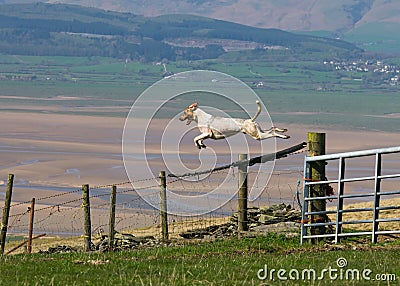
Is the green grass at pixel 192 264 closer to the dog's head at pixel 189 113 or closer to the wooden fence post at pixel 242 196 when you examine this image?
the wooden fence post at pixel 242 196

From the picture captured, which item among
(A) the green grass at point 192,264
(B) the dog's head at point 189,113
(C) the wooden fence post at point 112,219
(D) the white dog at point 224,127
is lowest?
(A) the green grass at point 192,264

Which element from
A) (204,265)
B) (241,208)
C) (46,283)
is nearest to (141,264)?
(204,265)

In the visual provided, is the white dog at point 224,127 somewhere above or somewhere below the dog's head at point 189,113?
below

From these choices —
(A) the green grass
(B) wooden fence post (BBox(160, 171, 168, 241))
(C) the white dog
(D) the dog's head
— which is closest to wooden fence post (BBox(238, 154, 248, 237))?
(B) wooden fence post (BBox(160, 171, 168, 241))

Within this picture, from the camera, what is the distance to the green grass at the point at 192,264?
11761 millimetres

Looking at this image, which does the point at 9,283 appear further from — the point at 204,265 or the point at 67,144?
the point at 67,144

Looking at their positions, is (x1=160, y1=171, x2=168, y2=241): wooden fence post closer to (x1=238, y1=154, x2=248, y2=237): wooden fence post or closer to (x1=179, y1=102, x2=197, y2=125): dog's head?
(x1=238, y1=154, x2=248, y2=237): wooden fence post

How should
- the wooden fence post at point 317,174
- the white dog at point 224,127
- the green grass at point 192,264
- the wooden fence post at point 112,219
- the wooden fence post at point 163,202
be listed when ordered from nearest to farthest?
the green grass at point 192,264 → the white dog at point 224,127 → the wooden fence post at point 317,174 → the wooden fence post at point 112,219 → the wooden fence post at point 163,202

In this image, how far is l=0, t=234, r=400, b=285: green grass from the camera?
11.8 m

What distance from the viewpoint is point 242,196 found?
1831 centimetres

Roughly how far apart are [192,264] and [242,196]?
4950 millimetres

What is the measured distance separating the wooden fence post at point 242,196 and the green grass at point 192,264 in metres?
1.53

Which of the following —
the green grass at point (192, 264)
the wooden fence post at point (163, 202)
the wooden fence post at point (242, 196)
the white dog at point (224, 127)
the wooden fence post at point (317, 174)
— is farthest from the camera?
the wooden fence post at point (163, 202)

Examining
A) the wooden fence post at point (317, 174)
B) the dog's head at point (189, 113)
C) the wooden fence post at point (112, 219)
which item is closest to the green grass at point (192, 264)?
the wooden fence post at point (317, 174)
